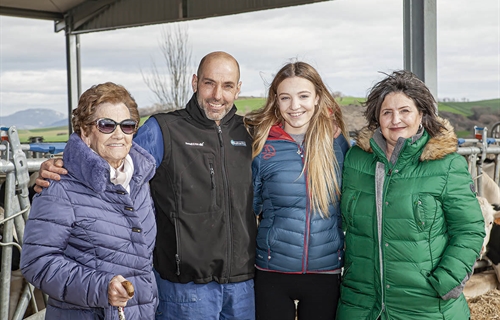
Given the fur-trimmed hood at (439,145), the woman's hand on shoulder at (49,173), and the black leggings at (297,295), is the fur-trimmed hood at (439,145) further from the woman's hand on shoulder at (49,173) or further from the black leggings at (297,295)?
the woman's hand on shoulder at (49,173)

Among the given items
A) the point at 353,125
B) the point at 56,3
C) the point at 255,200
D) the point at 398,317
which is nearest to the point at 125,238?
the point at 255,200

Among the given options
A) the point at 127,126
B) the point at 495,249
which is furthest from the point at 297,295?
the point at 495,249

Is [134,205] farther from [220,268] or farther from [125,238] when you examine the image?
[220,268]

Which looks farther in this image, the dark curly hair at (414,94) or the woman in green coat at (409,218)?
the dark curly hair at (414,94)

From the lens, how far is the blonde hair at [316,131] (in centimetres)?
261

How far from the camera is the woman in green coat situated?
2404 mm

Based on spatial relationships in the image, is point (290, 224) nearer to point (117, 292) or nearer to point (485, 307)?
point (117, 292)

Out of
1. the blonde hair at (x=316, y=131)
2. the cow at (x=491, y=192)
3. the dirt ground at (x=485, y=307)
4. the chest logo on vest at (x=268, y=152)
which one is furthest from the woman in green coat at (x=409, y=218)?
the cow at (x=491, y=192)

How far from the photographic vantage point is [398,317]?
8.11 ft

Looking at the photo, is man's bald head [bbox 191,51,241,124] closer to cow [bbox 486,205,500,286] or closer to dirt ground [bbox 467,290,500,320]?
dirt ground [bbox 467,290,500,320]

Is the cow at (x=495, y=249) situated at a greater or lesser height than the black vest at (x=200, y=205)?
lesser

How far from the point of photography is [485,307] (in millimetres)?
4977

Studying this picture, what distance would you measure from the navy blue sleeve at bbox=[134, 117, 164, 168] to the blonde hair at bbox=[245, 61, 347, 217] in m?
0.46

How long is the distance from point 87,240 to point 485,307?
13.6ft
